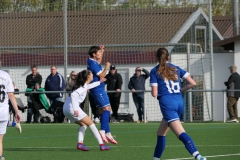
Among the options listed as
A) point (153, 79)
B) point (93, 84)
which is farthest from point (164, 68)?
point (93, 84)

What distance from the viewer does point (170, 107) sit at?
380 inches

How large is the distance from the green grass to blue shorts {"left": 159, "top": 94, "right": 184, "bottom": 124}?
5.47 ft

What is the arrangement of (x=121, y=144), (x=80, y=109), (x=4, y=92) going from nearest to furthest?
(x=4, y=92) < (x=80, y=109) < (x=121, y=144)

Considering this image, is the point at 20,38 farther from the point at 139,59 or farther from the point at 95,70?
the point at 95,70

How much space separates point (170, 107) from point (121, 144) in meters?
4.82

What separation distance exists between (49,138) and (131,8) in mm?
11993

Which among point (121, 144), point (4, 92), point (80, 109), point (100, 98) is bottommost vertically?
point (121, 144)

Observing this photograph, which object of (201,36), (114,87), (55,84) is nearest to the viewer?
(114,87)

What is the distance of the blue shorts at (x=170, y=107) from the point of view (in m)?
9.61

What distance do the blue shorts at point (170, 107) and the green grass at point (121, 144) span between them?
1.67 metres

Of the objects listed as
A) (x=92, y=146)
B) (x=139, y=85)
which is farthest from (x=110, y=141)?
(x=139, y=85)

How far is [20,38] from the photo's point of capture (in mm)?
29688

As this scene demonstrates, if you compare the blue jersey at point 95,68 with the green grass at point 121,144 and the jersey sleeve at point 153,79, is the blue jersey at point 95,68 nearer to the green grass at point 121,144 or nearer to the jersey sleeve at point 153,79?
the green grass at point 121,144

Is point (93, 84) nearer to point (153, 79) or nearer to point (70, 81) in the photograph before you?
point (153, 79)
